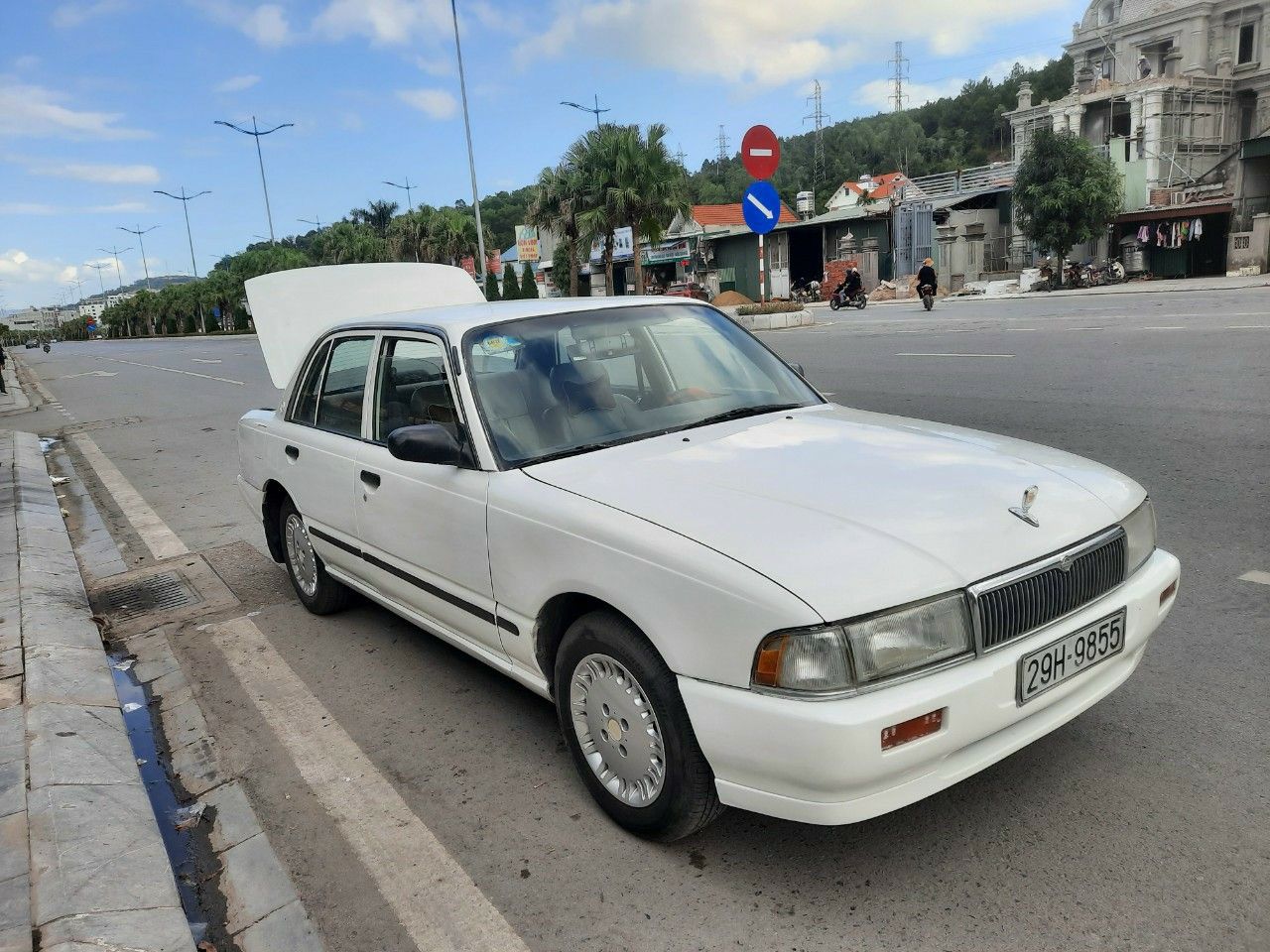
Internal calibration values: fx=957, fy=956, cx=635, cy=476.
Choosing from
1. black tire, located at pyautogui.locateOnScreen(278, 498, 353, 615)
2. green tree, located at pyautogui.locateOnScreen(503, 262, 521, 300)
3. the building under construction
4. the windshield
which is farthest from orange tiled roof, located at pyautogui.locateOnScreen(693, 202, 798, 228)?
the windshield

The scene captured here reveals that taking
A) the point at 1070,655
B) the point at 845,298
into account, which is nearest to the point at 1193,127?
the point at 845,298

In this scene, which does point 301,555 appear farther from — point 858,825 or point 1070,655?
point 1070,655

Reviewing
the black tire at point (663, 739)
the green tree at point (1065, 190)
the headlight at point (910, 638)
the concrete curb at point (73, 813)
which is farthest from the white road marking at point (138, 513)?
the green tree at point (1065, 190)

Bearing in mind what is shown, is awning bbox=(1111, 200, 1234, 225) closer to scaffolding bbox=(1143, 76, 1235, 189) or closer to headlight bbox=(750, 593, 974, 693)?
scaffolding bbox=(1143, 76, 1235, 189)

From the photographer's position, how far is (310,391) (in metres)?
4.82

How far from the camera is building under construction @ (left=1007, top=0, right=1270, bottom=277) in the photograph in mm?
39094

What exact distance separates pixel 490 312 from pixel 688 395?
873mm

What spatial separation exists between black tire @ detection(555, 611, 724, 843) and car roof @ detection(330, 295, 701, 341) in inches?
54.9

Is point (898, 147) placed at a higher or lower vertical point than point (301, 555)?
higher

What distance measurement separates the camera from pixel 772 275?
49.0 meters

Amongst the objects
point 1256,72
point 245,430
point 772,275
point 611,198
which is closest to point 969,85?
point 1256,72

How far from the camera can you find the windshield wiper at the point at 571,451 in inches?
127

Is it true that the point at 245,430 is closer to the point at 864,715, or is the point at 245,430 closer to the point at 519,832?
the point at 519,832

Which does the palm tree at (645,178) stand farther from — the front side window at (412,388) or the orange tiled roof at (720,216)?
the front side window at (412,388)
